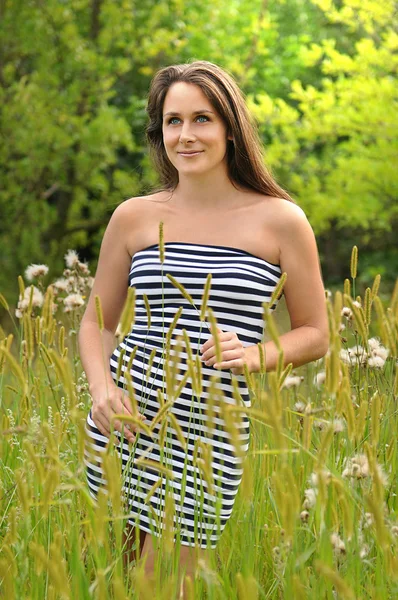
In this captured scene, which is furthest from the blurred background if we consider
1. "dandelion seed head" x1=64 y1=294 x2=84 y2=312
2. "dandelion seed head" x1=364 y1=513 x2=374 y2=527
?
"dandelion seed head" x1=364 y1=513 x2=374 y2=527

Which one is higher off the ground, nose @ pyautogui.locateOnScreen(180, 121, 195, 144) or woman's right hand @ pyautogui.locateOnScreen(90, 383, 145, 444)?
nose @ pyautogui.locateOnScreen(180, 121, 195, 144)

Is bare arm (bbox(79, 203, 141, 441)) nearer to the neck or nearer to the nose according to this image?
the neck

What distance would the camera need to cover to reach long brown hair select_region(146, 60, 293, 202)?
251 centimetres

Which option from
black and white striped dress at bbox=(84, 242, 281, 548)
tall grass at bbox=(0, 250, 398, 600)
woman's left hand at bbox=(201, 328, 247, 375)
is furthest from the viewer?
black and white striped dress at bbox=(84, 242, 281, 548)

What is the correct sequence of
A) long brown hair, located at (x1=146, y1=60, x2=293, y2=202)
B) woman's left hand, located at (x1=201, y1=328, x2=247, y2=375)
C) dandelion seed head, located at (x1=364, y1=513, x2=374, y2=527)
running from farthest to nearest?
long brown hair, located at (x1=146, y1=60, x2=293, y2=202) → woman's left hand, located at (x1=201, y1=328, x2=247, y2=375) → dandelion seed head, located at (x1=364, y1=513, x2=374, y2=527)

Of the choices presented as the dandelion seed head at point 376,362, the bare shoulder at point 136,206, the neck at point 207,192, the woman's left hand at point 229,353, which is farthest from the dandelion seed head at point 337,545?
the bare shoulder at point 136,206

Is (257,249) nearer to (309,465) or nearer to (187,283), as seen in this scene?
(187,283)

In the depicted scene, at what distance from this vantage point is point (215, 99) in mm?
2490

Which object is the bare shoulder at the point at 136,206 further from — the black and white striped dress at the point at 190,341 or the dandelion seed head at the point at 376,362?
the dandelion seed head at the point at 376,362

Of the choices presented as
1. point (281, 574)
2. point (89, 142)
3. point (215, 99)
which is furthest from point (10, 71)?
point (281, 574)

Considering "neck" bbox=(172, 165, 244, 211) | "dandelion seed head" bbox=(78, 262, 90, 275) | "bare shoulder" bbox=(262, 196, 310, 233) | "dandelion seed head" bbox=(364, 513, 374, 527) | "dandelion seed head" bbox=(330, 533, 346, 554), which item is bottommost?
"dandelion seed head" bbox=(330, 533, 346, 554)

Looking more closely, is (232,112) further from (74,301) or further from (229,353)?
(74,301)

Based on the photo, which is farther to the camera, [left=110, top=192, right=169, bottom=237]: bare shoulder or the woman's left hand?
[left=110, top=192, right=169, bottom=237]: bare shoulder

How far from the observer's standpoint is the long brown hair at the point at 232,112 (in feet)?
8.25
